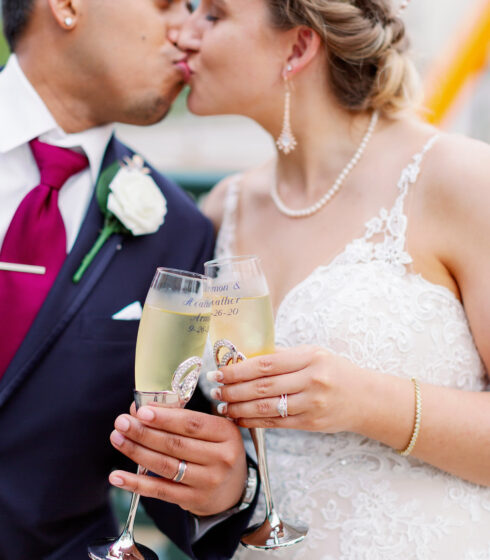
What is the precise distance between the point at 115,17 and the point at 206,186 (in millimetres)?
1514

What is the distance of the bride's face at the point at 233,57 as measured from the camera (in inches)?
96.6

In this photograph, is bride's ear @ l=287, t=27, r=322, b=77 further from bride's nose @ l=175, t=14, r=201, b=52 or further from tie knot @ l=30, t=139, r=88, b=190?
tie knot @ l=30, t=139, r=88, b=190

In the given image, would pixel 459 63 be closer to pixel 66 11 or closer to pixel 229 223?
pixel 229 223

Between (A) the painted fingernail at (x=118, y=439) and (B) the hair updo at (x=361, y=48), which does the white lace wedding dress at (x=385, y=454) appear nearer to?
(B) the hair updo at (x=361, y=48)

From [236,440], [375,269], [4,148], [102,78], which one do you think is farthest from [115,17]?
[236,440]

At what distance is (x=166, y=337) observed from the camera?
5.44 ft

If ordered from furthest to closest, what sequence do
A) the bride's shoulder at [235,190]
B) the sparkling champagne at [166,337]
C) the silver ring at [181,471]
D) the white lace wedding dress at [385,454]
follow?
1. the bride's shoulder at [235,190]
2. the white lace wedding dress at [385,454]
3. the silver ring at [181,471]
4. the sparkling champagne at [166,337]

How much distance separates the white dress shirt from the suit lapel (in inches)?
3.2

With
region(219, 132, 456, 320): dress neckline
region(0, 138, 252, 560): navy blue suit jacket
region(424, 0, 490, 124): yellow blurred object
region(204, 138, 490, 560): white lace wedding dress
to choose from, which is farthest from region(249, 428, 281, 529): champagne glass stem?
region(424, 0, 490, 124): yellow blurred object

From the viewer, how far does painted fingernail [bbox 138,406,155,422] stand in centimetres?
166

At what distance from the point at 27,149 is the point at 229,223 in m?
0.86

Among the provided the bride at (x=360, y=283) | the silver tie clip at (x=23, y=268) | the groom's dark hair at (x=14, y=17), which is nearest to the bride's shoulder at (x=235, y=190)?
the bride at (x=360, y=283)

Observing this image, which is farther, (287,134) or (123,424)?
(287,134)

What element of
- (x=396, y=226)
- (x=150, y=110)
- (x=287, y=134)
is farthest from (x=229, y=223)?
(x=396, y=226)
